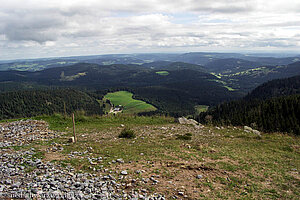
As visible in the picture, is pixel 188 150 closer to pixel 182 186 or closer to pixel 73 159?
pixel 182 186

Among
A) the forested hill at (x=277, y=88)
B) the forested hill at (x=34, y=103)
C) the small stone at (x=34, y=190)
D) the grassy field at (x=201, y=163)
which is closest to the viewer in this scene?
the small stone at (x=34, y=190)

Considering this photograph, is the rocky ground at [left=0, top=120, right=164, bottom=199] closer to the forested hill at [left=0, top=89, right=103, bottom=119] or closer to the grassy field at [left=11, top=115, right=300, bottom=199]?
the grassy field at [left=11, top=115, right=300, bottom=199]

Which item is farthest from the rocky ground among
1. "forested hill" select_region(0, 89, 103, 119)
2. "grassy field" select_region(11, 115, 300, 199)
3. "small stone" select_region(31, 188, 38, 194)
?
"forested hill" select_region(0, 89, 103, 119)

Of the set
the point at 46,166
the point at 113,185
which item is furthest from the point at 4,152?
the point at 113,185

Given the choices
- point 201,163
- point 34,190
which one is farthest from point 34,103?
point 201,163

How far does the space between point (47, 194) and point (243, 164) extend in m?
12.7

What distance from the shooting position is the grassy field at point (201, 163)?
9.58 m

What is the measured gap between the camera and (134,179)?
9688 millimetres

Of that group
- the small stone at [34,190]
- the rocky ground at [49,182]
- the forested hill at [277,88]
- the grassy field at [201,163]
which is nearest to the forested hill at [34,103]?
the grassy field at [201,163]

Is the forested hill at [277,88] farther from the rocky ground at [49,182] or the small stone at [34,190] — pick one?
the small stone at [34,190]

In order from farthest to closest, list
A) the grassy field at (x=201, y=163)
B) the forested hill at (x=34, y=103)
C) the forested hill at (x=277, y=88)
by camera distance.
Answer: the forested hill at (x=277, y=88) < the forested hill at (x=34, y=103) < the grassy field at (x=201, y=163)

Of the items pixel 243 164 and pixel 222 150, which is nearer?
pixel 243 164

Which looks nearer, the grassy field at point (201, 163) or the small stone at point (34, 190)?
the small stone at point (34, 190)

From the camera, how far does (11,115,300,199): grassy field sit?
9.58 m
